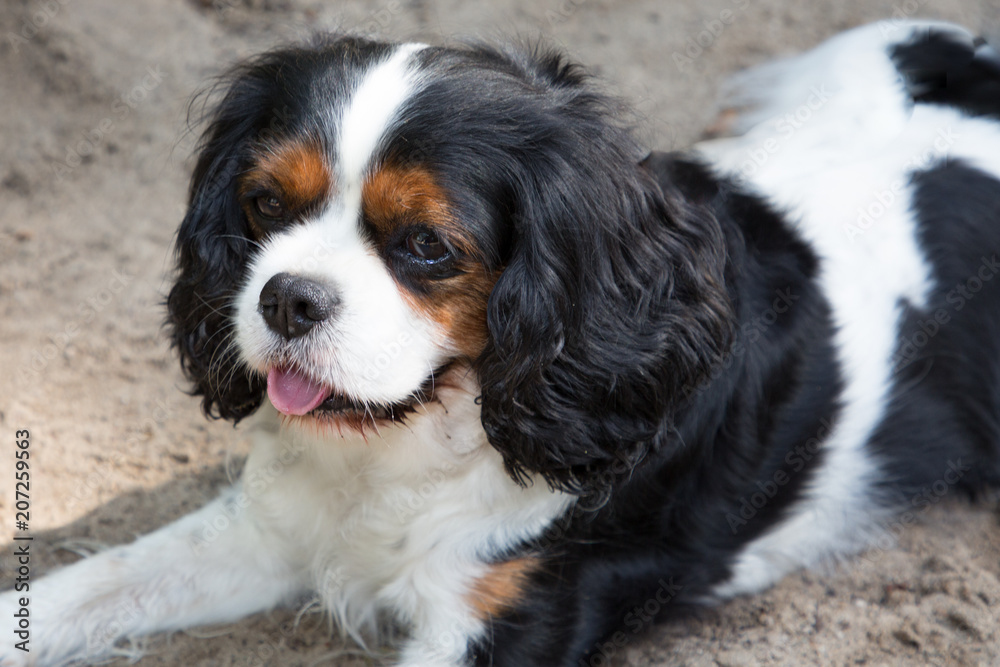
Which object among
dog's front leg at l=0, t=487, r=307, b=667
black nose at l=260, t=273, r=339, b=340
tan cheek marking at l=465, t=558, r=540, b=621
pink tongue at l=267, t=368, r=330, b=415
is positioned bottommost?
dog's front leg at l=0, t=487, r=307, b=667

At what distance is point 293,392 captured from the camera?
2389 mm

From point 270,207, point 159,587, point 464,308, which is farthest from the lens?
point 159,587

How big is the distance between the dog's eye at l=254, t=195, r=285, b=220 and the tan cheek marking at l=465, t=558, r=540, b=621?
1.04m

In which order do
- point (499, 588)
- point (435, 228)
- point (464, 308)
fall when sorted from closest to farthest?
1. point (435, 228)
2. point (464, 308)
3. point (499, 588)

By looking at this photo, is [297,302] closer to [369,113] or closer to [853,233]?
[369,113]

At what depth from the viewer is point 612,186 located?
2.33 m

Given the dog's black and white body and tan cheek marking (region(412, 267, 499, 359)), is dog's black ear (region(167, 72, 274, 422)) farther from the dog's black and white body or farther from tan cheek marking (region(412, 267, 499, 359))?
tan cheek marking (region(412, 267, 499, 359))

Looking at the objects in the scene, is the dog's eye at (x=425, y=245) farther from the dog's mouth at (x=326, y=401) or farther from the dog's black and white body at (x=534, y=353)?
the dog's mouth at (x=326, y=401)

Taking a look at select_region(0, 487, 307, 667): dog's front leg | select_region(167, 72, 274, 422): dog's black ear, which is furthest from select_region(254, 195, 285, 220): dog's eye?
select_region(0, 487, 307, 667): dog's front leg

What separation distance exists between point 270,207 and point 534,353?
2.41 ft

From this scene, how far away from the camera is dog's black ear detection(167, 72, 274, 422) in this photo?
8.52 ft

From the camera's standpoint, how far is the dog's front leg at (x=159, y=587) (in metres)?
2.80

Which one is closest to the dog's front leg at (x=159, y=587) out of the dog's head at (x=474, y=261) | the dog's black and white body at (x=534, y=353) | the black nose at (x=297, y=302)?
the dog's black and white body at (x=534, y=353)

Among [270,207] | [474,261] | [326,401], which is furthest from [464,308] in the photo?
[270,207]
